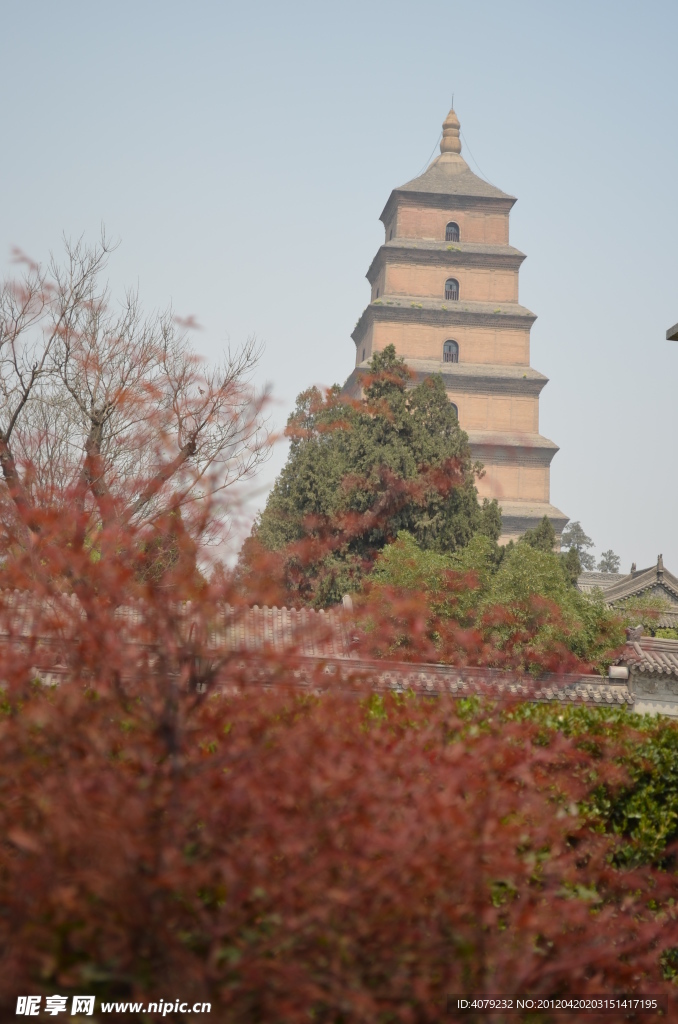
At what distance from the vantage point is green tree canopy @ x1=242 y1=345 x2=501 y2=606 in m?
23.2

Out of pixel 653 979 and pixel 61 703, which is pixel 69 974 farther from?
pixel 653 979

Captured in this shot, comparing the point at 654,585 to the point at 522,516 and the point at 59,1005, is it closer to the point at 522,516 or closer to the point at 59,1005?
the point at 522,516

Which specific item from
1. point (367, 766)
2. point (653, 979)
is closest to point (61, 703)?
point (367, 766)

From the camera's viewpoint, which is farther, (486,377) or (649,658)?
(486,377)

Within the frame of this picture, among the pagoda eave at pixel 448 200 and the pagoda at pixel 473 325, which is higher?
the pagoda eave at pixel 448 200

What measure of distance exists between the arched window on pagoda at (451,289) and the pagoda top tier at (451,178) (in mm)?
3482

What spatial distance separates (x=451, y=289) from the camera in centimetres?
3719

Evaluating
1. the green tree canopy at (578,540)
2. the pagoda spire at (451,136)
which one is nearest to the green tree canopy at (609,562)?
the green tree canopy at (578,540)

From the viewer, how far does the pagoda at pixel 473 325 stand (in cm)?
3534

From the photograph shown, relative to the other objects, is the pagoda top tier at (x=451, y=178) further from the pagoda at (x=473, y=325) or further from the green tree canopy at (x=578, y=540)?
the green tree canopy at (x=578, y=540)

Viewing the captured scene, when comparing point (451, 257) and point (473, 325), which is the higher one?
point (451, 257)

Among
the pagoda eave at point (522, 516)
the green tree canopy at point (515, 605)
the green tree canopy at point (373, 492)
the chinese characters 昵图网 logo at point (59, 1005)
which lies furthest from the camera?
the pagoda eave at point (522, 516)

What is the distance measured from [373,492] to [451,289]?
1582cm

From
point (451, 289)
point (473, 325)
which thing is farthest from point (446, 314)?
point (451, 289)
